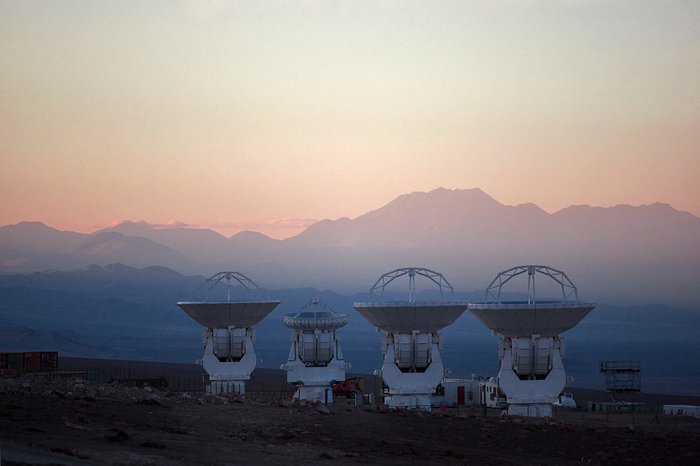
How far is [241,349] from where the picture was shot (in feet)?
194

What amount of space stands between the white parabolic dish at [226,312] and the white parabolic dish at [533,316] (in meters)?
14.9

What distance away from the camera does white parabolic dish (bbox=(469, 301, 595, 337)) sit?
46.6 metres

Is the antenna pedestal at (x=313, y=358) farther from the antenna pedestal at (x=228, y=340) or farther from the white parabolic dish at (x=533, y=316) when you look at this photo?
the white parabolic dish at (x=533, y=316)

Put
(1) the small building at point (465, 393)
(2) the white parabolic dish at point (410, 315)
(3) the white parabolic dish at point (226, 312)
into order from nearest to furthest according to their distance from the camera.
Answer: (2) the white parabolic dish at point (410, 315) → (3) the white parabolic dish at point (226, 312) → (1) the small building at point (465, 393)

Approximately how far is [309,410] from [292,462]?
41.8 ft

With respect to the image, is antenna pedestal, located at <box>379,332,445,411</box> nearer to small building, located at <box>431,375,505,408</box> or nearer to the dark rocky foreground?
the dark rocky foreground

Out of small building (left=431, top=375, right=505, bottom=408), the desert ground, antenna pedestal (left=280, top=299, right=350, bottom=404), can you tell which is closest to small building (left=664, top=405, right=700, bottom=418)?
small building (left=431, top=375, right=505, bottom=408)

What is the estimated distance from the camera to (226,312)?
58250mm

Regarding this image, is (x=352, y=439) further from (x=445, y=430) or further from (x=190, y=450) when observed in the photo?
(x=190, y=450)

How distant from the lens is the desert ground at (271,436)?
29.9 metres

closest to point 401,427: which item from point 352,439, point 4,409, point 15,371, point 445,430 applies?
point 445,430

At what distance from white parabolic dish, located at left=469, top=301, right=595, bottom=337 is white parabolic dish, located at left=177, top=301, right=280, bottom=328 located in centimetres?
1487

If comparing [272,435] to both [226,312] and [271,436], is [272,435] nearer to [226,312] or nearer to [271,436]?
[271,436]

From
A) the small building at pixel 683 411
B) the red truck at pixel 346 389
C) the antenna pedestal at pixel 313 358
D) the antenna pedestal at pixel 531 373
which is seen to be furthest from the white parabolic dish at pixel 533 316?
the red truck at pixel 346 389
